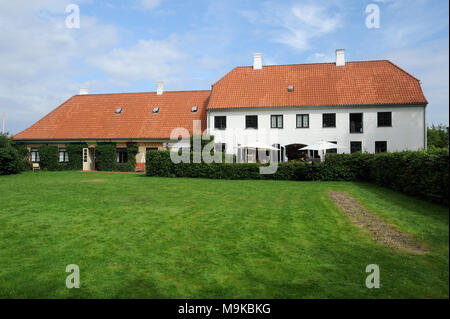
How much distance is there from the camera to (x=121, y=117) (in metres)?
34.8

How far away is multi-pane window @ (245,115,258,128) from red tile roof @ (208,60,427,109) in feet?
3.88

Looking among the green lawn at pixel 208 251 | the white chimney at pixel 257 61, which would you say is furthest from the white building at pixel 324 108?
the green lawn at pixel 208 251

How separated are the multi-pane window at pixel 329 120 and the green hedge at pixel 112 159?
18.8 m

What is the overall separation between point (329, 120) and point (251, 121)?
291 inches

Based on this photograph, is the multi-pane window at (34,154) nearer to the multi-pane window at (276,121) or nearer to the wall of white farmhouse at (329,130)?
the wall of white farmhouse at (329,130)

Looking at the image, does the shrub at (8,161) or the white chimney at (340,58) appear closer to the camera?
the shrub at (8,161)

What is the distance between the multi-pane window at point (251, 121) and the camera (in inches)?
1195

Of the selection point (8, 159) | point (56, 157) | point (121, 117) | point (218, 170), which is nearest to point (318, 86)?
point (218, 170)

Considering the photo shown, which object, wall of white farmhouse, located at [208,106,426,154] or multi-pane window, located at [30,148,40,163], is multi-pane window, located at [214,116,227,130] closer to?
wall of white farmhouse, located at [208,106,426,154]

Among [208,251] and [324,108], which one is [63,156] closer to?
[324,108]

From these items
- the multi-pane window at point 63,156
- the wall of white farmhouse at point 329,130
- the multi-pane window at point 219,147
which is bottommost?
the multi-pane window at point 63,156

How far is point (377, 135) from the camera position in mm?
27984
